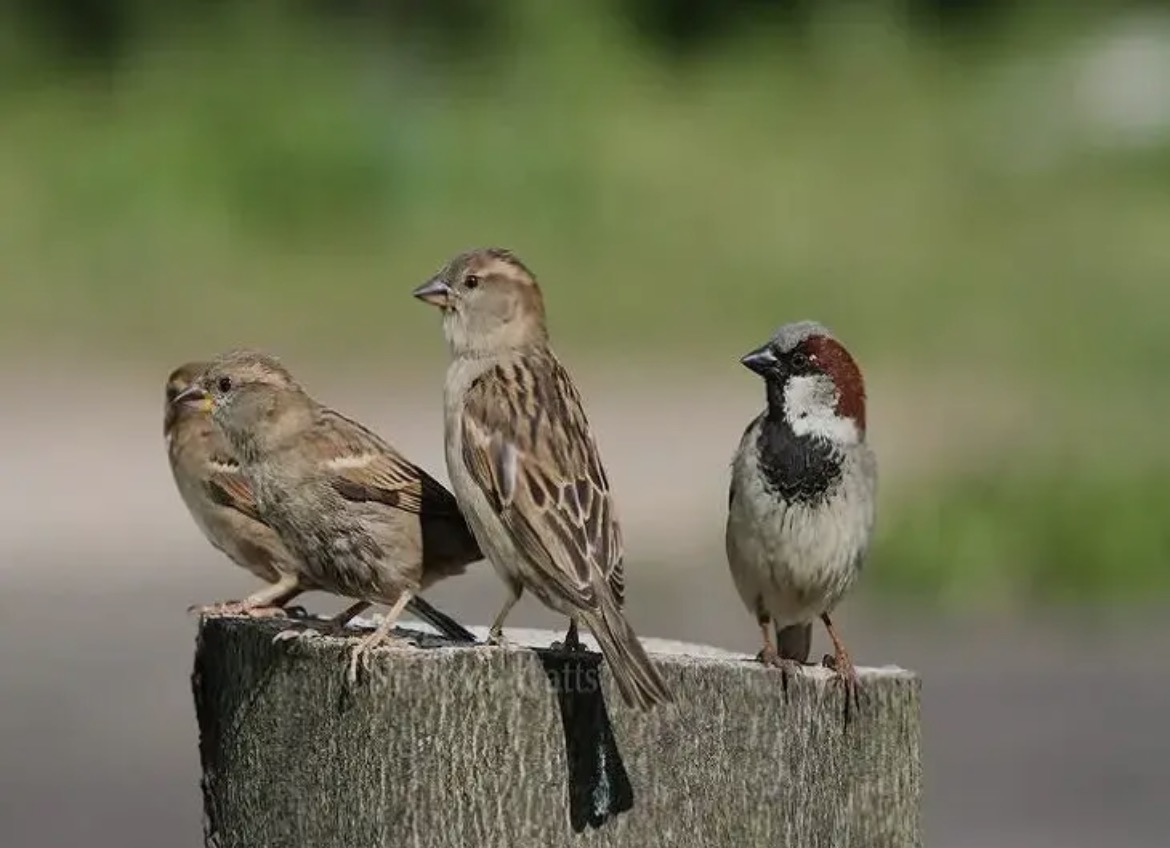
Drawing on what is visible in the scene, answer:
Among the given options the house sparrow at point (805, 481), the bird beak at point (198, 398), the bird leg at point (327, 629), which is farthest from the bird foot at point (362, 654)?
the bird beak at point (198, 398)

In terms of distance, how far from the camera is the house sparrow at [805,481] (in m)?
4.96

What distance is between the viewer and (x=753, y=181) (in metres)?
16.0

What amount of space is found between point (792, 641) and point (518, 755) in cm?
151

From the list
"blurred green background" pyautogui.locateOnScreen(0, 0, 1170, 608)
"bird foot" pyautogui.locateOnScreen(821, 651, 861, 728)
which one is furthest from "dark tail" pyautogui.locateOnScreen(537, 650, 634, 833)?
"blurred green background" pyautogui.locateOnScreen(0, 0, 1170, 608)

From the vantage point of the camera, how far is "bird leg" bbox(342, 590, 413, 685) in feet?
13.0

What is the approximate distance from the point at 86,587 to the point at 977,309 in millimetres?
5649

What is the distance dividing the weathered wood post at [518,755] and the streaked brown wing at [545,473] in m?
0.38

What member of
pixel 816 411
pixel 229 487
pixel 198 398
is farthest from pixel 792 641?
pixel 229 487

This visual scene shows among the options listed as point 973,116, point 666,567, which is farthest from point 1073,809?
point 973,116

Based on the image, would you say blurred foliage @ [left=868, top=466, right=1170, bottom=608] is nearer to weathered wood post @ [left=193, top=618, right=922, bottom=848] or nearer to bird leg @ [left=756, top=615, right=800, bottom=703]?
bird leg @ [left=756, top=615, right=800, bottom=703]

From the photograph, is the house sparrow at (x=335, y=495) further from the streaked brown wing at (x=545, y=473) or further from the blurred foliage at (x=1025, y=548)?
the blurred foliage at (x=1025, y=548)

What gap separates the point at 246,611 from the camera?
482 cm

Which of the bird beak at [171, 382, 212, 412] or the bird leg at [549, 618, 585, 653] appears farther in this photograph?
the bird beak at [171, 382, 212, 412]

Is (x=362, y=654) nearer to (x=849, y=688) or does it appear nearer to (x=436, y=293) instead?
(x=849, y=688)
